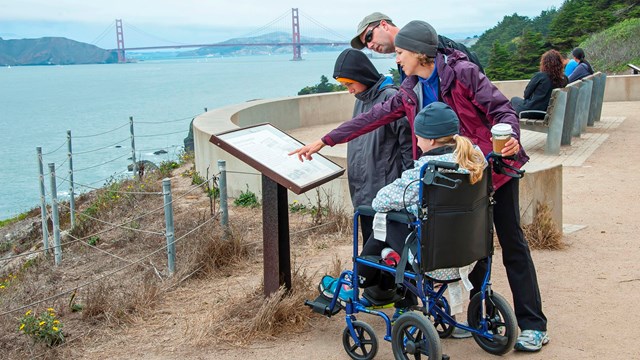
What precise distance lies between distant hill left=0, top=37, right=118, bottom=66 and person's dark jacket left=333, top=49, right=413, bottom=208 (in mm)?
155144

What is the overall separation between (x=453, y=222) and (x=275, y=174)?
1121 millimetres

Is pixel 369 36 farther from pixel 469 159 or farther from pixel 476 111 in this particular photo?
pixel 469 159

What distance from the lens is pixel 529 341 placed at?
4.46 meters

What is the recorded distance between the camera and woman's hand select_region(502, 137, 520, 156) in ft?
13.0

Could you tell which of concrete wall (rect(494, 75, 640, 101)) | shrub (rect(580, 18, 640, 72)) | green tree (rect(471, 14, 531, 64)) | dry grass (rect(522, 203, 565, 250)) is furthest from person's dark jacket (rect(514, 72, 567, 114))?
green tree (rect(471, 14, 531, 64))

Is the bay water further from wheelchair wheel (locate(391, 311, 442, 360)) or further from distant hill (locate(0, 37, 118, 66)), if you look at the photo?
distant hill (locate(0, 37, 118, 66))

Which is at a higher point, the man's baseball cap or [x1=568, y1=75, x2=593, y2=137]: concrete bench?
the man's baseball cap

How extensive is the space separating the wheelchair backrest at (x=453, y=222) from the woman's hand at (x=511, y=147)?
5.0 inches

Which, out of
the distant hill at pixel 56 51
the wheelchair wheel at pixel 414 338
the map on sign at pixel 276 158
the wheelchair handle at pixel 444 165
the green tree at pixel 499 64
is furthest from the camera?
the distant hill at pixel 56 51

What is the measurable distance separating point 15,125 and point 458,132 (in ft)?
229

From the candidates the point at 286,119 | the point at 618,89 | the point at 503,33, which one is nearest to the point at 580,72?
the point at 618,89

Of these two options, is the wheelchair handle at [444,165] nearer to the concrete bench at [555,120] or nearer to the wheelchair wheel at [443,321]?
the wheelchair wheel at [443,321]

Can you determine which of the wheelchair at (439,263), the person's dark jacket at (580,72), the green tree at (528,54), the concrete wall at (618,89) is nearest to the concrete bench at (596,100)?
the person's dark jacket at (580,72)

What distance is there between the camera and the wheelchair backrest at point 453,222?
3896 millimetres
